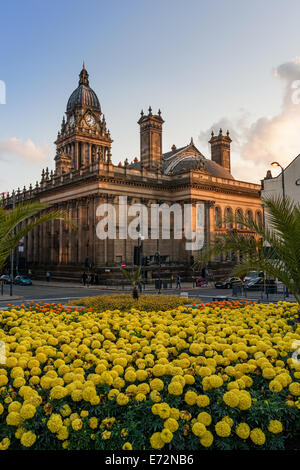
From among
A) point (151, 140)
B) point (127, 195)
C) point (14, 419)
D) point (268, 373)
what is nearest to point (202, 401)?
point (268, 373)

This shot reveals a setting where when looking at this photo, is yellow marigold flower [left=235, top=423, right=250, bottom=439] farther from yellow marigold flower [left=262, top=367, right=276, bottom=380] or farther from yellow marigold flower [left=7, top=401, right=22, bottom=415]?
yellow marigold flower [left=7, top=401, right=22, bottom=415]

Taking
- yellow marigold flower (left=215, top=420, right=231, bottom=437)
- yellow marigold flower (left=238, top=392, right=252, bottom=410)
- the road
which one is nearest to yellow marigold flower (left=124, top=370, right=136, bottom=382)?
yellow marigold flower (left=215, top=420, right=231, bottom=437)

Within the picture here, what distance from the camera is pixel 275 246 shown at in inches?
397

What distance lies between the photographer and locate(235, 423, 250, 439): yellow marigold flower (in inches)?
164

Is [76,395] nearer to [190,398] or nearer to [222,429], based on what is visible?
[190,398]

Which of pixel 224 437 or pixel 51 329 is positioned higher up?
pixel 51 329

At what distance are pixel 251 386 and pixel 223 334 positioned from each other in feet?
6.50

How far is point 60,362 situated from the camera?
5.71 metres

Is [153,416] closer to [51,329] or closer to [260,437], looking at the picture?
[260,437]

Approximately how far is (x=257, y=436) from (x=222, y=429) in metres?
0.42

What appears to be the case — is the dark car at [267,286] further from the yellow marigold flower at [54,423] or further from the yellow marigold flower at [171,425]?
the yellow marigold flower at [54,423]

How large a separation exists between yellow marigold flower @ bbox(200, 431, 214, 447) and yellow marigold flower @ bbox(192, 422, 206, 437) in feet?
0.16
